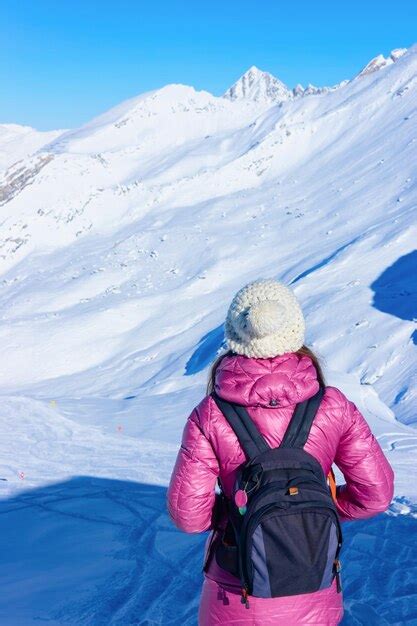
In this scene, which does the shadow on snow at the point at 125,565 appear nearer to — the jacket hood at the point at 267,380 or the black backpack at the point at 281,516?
the black backpack at the point at 281,516

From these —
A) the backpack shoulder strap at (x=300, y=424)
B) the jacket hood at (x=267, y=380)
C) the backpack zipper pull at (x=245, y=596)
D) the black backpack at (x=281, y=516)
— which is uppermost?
the jacket hood at (x=267, y=380)

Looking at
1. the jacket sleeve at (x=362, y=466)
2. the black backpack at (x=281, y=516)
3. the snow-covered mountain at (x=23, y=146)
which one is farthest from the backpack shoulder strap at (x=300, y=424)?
the snow-covered mountain at (x=23, y=146)

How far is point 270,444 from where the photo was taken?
2.32m

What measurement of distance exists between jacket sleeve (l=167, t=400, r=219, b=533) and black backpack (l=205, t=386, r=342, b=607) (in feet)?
0.32

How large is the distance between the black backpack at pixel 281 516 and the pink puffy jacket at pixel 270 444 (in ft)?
0.16

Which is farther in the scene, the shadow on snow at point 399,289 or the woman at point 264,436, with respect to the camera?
the shadow on snow at point 399,289

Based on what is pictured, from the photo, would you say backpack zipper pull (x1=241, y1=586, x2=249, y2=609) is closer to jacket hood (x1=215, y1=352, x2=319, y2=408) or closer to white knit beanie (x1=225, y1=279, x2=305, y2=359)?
jacket hood (x1=215, y1=352, x2=319, y2=408)

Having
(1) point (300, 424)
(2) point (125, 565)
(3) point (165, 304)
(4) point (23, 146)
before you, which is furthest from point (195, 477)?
(4) point (23, 146)

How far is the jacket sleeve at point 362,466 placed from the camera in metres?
2.45

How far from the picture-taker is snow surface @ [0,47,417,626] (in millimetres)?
5195

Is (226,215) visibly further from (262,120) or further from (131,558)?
(131,558)

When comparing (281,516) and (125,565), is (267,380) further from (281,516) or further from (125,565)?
(125,565)

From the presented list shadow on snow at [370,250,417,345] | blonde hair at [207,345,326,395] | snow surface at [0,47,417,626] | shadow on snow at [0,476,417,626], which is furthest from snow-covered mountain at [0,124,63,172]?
blonde hair at [207,345,326,395]

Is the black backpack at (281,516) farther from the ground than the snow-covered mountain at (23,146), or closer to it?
closer to it
